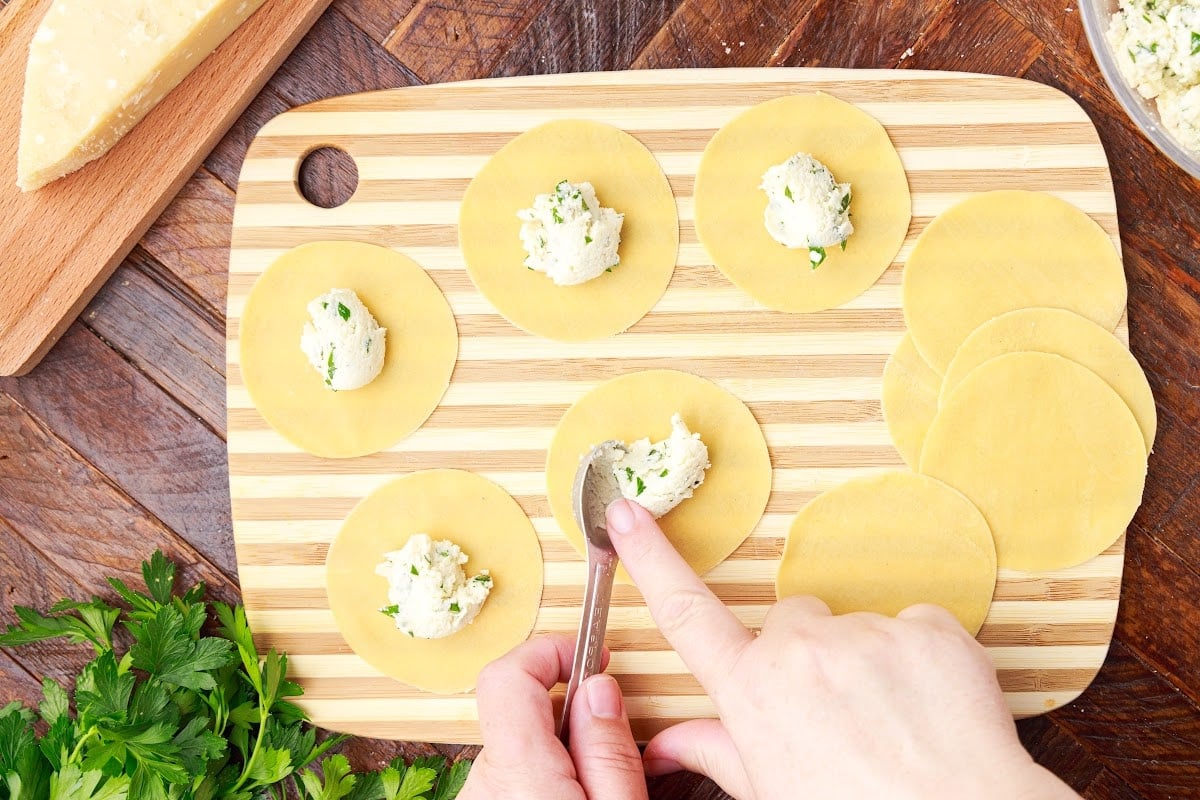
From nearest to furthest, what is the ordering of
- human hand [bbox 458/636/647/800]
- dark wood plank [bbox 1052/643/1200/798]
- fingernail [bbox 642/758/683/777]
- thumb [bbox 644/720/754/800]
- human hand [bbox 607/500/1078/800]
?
1. human hand [bbox 607/500/1078/800]
2. human hand [bbox 458/636/647/800]
3. thumb [bbox 644/720/754/800]
4. fingernail [bbox 642/758/683/777]
5. dark wood plank [bbox 1052/643/1200/798]

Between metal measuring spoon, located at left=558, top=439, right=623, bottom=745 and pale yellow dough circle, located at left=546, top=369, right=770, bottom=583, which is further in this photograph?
pale yellow dough circle, located at left=546, top=369, right=770, bottom=583

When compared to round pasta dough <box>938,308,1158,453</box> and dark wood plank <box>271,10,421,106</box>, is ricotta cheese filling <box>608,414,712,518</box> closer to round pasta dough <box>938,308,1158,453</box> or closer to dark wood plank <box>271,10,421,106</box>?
round pasta dough <box>938,308,1158,453</box>

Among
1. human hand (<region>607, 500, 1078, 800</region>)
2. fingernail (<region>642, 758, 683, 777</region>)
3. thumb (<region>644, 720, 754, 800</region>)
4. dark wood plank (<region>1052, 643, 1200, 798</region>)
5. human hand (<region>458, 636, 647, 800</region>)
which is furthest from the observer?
dark wood plank (<region>1052, 643, 1200, 798</region>)

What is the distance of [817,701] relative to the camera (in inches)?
58.9

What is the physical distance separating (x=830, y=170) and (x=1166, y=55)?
70cm

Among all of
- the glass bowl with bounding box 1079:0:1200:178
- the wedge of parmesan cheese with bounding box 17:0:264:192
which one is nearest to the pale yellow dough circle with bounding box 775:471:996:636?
the glass bowl with bounding box 1079:0:1200:178

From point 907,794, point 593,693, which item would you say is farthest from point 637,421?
point 907,794

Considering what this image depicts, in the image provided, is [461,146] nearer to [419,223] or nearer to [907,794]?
[419,223]

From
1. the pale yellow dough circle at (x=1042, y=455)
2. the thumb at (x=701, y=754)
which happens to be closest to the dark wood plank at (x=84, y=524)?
the thumb at (x=701, y=754)

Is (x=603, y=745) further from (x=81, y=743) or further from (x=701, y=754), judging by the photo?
(x=81, y=743)

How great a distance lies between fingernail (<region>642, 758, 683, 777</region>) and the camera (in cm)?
180

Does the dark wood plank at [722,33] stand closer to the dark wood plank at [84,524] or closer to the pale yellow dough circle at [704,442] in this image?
the pale yellow dough circle at [704,442]

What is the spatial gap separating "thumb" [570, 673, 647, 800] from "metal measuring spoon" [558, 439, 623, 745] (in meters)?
0.05

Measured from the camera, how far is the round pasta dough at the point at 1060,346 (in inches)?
73.0
